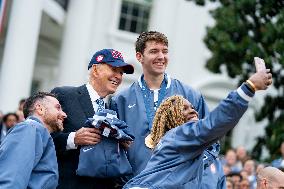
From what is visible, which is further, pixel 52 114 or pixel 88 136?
pixel 88 136

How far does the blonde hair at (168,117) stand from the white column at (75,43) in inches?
713

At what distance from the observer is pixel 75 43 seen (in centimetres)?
2400

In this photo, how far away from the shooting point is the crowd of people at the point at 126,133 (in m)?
5.48

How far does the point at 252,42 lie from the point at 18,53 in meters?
6.33

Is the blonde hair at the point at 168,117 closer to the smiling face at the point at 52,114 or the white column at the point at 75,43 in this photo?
the smiling face at the point at 52,114

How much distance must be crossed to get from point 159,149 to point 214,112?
24.0 inches

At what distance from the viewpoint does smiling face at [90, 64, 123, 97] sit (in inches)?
268

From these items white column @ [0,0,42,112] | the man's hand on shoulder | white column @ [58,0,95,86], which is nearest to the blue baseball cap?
the man's hand on shoulder

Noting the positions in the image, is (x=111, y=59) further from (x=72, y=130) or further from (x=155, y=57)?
(x=72, y=130)

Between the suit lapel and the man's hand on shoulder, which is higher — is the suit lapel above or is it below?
above

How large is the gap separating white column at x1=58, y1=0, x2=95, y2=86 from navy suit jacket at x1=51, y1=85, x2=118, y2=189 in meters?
17.2

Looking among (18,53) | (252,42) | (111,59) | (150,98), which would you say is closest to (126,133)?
(150,98)

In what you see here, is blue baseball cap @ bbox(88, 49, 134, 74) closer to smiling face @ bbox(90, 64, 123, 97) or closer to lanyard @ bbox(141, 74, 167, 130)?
smiling face @ bbox(90, 64, 123, 97)

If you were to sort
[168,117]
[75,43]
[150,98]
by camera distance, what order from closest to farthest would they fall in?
[168,117] < [150,98] < [75,43]
